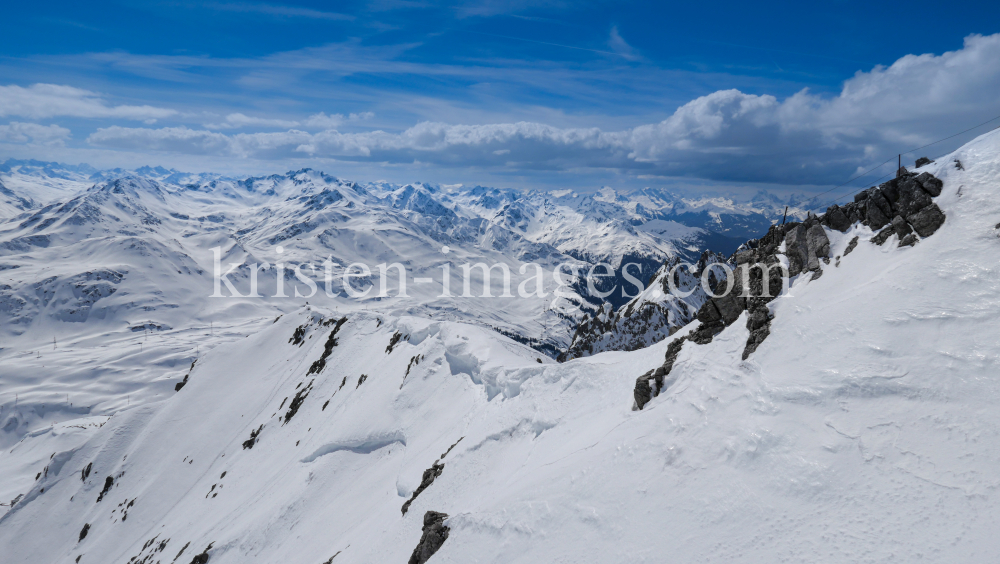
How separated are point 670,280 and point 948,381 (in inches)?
4870

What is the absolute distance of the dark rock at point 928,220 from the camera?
21312mm

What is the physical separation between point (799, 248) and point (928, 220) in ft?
19.0

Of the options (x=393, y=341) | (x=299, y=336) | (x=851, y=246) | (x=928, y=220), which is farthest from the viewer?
(x=299, y=336)

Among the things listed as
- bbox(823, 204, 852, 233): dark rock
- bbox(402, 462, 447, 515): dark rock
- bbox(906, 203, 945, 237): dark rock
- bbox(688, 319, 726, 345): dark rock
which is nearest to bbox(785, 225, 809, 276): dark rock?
bbox(823, 204, 852, 233): dark rock

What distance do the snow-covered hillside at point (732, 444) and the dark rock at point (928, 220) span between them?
0.31 meters

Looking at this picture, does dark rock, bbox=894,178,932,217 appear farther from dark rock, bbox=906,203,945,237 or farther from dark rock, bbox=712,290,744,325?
dark rock, bbox=712,290,744,325

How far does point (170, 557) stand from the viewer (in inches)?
1848

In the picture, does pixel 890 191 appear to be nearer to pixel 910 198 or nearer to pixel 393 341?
pixel 910 198

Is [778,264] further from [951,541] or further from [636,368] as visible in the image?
[951,541]

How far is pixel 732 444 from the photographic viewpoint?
1789 cm

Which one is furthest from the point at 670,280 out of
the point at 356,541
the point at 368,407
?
the point at 356,541

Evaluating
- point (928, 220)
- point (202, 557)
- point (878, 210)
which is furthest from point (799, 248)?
point (202, 557)

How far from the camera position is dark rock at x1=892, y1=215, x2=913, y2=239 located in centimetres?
2250

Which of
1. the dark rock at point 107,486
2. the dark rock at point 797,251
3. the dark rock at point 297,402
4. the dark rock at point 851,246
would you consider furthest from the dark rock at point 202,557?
the dark rock at point 851,246
